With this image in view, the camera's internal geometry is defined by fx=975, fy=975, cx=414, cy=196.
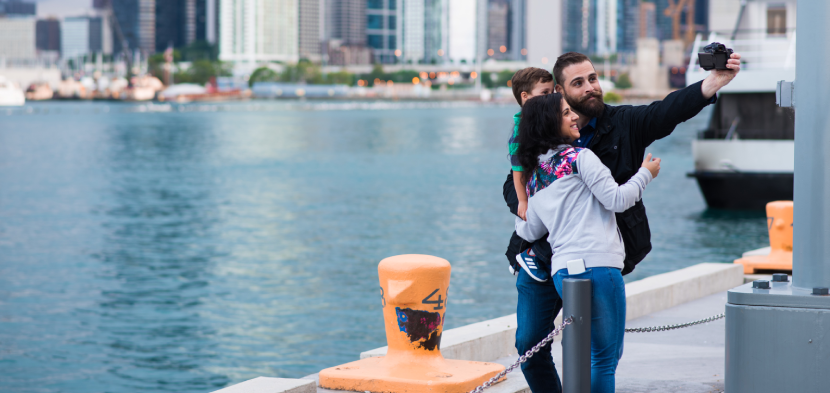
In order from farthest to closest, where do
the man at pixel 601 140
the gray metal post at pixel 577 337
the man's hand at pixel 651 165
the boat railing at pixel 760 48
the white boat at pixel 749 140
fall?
the boat railing at pixel 760 48
the white boat at pixel 749 140
the man at pixel 601 140
the man's hand at pixel 651 165
the gray metal post at pixel 577 337

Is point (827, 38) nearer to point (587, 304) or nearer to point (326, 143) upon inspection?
point (587, 304)

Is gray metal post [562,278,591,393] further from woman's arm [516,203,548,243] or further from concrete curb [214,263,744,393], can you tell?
concrete curb [214,263,744,393]

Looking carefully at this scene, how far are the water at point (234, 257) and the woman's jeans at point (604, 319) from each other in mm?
6975

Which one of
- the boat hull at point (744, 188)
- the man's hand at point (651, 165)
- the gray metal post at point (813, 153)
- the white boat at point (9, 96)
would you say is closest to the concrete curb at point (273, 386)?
the man's hand at point (651, 165)

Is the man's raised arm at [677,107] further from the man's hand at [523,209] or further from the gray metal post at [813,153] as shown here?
the man's hand at [523,209]

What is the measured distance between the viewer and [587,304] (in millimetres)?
4160

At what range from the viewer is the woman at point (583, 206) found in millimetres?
4195

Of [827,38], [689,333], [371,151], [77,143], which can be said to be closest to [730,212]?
[689,333]

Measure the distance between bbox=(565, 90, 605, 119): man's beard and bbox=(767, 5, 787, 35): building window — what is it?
22.8 metres

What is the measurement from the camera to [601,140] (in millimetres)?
4508

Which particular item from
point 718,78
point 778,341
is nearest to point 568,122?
point 718,78

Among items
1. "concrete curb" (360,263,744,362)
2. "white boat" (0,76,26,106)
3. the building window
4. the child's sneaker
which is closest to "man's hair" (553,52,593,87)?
the child's sneaker

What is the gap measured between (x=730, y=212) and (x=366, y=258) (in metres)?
10.8

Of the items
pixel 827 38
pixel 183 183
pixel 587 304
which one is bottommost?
pixel 183 183
